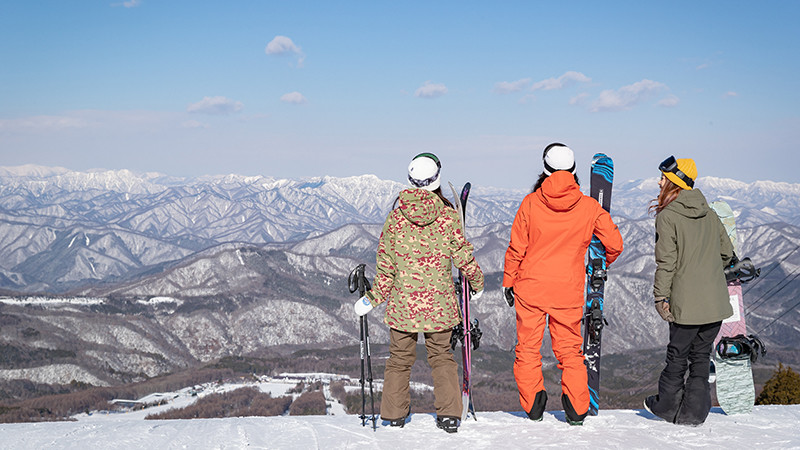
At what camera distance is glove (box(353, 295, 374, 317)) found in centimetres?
793

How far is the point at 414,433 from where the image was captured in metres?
7.95

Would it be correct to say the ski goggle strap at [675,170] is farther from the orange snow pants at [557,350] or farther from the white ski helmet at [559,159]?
the orange snow pants at [557,350]

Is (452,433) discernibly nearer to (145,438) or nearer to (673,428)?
(673,428)

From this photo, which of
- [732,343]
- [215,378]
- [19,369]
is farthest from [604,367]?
[732,343]

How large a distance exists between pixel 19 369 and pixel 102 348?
918 inches

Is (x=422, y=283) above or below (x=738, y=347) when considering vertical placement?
above

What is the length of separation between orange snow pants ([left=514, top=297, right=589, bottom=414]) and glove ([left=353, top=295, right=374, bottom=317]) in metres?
2.18

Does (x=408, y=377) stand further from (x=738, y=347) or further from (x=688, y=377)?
(x=738, y=347)

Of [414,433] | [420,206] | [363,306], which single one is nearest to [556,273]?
[420,206]

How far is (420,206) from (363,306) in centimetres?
162

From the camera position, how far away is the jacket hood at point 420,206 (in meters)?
8.09

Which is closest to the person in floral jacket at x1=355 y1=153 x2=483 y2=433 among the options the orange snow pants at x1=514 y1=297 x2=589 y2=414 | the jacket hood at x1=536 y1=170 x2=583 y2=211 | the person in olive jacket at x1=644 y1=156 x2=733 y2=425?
the orange snow pants at x1=514 y1=297 x2=589 y2=414

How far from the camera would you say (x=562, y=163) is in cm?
826

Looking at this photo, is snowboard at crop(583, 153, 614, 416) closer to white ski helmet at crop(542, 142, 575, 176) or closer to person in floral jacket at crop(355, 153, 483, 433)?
white ski helmet at crop(542, 142, 575, 176)
